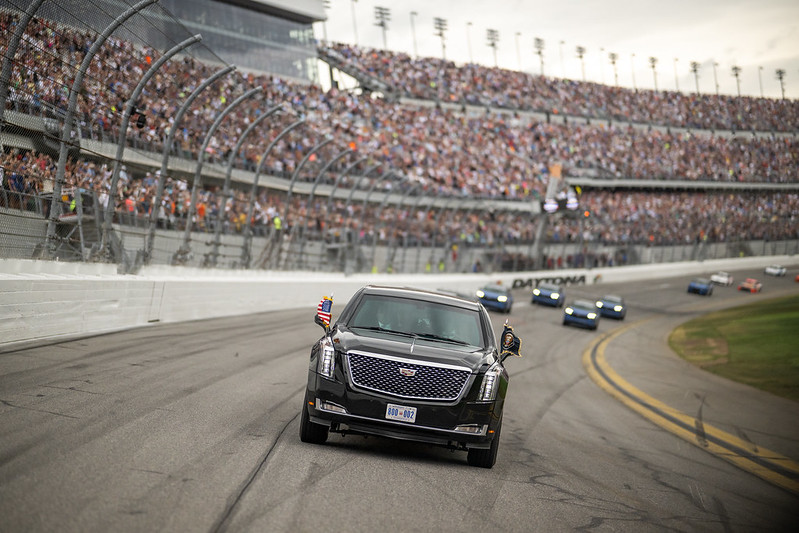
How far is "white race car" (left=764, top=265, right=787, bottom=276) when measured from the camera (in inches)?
2884

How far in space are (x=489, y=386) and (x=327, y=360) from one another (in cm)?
134

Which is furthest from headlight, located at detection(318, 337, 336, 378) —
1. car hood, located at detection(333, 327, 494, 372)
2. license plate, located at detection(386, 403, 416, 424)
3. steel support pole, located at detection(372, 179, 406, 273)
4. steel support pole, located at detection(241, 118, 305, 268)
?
steel support pole, located at detection(372, 179, 406, 273)

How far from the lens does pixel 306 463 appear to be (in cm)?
658

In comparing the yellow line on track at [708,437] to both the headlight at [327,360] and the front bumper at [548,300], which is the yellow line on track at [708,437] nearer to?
the headlight at [327,360]

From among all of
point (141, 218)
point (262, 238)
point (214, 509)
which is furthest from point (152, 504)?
point (262, 238)

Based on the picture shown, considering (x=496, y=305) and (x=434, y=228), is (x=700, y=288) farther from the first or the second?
(x=496, y=305)

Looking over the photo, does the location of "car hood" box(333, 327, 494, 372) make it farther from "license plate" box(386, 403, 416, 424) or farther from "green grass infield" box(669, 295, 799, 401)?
"green grass infield" box(669, 295, 799, 401)

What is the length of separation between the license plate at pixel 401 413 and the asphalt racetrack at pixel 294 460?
0.38m

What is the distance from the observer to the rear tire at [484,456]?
7.35 meters

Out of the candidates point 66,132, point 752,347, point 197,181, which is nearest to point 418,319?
point 66,132

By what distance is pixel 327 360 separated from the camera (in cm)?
722

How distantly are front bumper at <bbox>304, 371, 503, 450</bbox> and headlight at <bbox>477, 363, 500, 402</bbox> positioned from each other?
6 centimetres

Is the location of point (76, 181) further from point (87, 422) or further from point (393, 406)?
point (393, 406)

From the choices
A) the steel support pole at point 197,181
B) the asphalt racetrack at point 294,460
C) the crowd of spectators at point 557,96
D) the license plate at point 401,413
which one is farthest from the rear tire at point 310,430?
the crowd of spectators at point 557,96
